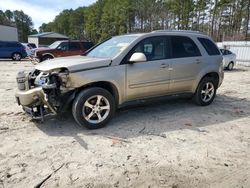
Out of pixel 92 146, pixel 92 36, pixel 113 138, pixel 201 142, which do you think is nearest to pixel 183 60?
pixel 201 142

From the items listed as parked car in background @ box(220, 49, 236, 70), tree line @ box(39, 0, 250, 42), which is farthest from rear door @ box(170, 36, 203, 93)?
tree line @ box(39, 0, 250, 42)

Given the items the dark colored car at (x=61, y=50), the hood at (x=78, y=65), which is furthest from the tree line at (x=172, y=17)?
→ the hood at (x=78, y=65)

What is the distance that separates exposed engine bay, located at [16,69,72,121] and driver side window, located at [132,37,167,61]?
1.63 m

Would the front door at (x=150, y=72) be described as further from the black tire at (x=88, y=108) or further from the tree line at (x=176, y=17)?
the tree line at (x=176, y=17)

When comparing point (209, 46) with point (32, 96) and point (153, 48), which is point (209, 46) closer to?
point (153, 48)

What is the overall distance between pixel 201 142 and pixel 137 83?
1.69 m

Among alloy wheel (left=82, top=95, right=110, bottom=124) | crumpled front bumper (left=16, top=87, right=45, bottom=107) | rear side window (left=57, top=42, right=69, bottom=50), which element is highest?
rear side window (left=57, top=42, right=69, bottom=50)

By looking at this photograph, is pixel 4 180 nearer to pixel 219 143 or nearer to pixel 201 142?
pixel 201 142

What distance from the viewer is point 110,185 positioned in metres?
3.07

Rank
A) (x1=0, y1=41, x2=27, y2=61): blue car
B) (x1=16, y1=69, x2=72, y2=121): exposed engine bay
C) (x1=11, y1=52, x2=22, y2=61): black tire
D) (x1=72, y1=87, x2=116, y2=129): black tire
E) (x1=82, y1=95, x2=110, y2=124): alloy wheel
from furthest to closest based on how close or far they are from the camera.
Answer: (x1=11, y1=52, x2=22, y2=61): black tire, (x1=0, y1=41, x2=27, y2=61): blue car, (x1=82, y1=95, x2=110, y2=124): alloy wheel, (x1=72, y1=87, x2=116, y2=129): black tire, (x1=16, y1=69, x2=72, y2=121): exposed engine bay

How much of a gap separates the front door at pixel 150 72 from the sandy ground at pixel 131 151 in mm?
609

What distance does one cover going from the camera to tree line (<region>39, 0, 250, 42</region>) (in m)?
39.8

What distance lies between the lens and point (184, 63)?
5.84 metres

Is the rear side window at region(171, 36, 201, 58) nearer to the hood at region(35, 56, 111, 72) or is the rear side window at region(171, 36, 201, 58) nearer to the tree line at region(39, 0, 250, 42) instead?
the hood at region(35, 56, 111, 72)
